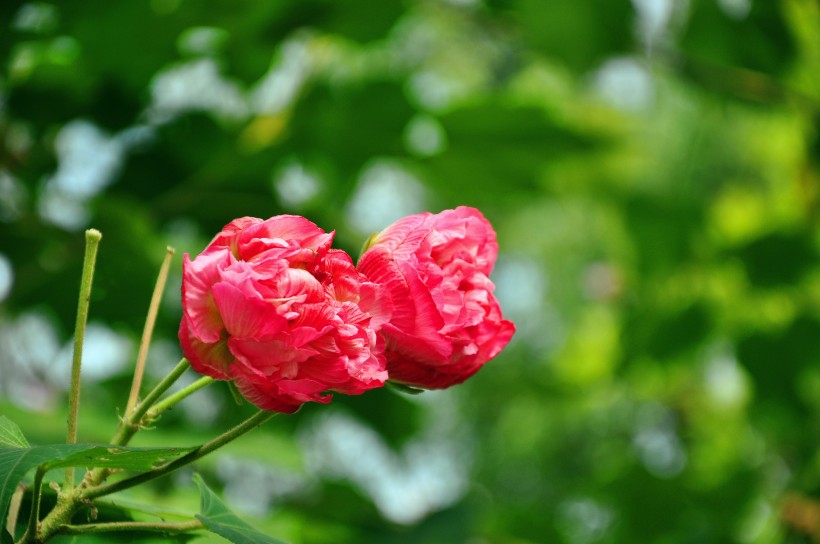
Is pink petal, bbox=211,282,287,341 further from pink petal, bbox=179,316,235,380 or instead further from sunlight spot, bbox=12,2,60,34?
sunlight spot, bbox=12,2,60,34

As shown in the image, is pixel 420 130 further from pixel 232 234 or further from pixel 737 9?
pixel 232 234

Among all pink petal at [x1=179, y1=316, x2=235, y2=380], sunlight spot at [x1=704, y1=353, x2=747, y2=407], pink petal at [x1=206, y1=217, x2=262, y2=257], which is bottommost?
sunlight spot at [x1=704, y1=353, x2=747, y2=407]

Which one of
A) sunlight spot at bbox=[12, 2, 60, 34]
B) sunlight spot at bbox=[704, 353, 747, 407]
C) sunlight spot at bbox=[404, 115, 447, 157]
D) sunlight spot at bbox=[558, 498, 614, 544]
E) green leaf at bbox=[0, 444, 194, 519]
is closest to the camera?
green leaf at bbox=[0, 444, 194, 519]

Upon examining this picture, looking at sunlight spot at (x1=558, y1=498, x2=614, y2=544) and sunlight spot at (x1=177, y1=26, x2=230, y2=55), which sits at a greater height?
sunlight spot at (x1=177, y1=26, x2=230, y2=55)

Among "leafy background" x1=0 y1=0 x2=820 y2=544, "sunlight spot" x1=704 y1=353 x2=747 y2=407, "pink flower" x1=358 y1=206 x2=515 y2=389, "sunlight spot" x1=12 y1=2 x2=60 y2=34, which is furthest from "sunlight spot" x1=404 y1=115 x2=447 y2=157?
"sunlight spot" x1=704 y1=353 x2=747 y2=407

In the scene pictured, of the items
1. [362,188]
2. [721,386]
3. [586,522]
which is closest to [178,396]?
[362,188]

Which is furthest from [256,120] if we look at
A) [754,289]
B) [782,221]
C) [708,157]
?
[708,157]
